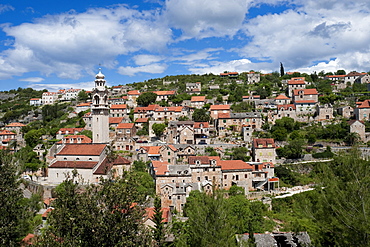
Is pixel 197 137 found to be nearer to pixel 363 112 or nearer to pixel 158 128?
pixel 158 128

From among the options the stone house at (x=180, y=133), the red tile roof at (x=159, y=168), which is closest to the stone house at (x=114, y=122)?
the stone house at (x=180, y=133)

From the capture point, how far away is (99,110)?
165 ft

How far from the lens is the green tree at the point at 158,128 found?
199ft

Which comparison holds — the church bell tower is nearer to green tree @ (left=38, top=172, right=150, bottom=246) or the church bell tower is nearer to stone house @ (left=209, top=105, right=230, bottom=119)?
stone house @ (left=209, top=105, right=230, bottom=119)

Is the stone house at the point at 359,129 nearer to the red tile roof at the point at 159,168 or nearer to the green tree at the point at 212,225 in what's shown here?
the red tile roof at the point at 159,168

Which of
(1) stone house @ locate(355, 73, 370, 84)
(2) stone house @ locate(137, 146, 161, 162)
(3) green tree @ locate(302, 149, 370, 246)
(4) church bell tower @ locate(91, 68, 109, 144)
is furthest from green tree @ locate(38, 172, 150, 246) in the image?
(1) stone house @ locate(355, 73, 370, 84)

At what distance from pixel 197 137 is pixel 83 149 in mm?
23273

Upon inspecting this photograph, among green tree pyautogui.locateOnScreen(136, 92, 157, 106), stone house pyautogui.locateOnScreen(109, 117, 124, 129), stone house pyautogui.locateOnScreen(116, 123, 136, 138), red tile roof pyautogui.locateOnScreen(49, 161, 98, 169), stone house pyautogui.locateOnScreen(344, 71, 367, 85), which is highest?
stone house pyautogui.locateOnScreen(344, 71, 367, 85)

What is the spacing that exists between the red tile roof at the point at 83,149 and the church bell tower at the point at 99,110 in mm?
4419

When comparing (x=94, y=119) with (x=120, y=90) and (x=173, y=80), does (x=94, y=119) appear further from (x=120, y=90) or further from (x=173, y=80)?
(x=173, y=80)

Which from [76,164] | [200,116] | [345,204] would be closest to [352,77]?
[200,116]

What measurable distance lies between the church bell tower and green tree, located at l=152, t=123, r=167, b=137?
1266 centimetres

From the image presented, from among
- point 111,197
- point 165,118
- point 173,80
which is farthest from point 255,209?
point 173,80

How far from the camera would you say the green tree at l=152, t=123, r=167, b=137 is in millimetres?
60750
